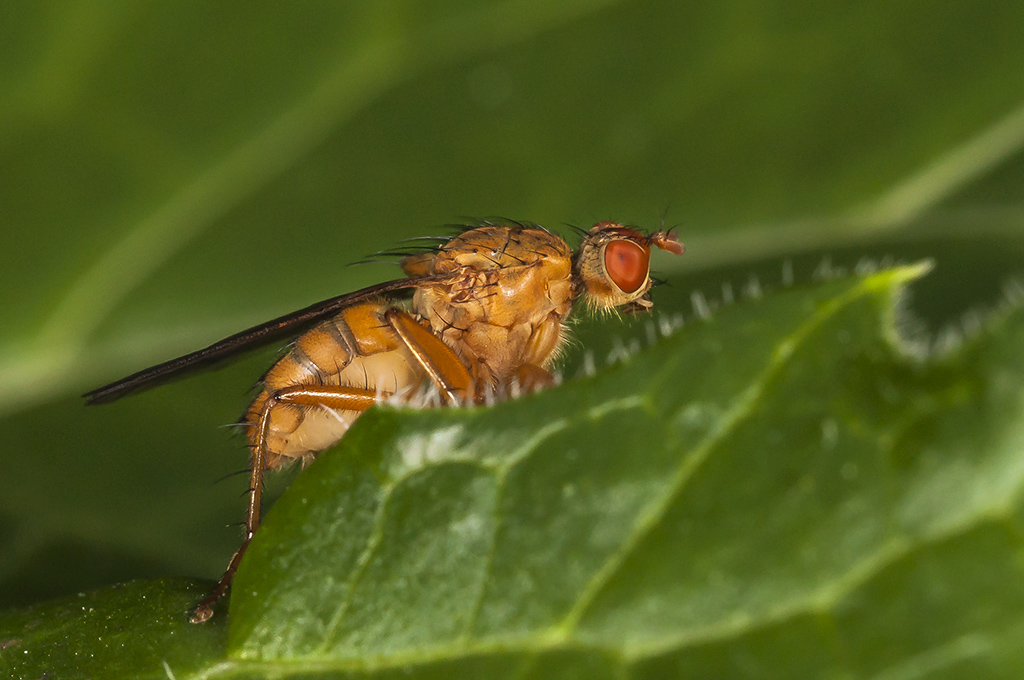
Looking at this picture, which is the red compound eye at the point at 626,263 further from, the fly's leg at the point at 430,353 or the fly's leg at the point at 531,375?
the fly's leg at the point at 430,353

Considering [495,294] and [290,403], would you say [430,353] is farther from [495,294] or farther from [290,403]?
[290,403]

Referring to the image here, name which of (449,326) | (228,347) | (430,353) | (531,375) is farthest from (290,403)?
(531,375)

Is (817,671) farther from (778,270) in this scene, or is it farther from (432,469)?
(778,270)

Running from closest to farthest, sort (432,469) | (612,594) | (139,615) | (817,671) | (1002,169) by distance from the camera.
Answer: (817,671) < (612,594) < (432,469) < (139,615) < (1002,169)

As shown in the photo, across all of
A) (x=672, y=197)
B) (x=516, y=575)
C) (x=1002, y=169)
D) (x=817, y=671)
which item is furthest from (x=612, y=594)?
(x=1002, y=169)

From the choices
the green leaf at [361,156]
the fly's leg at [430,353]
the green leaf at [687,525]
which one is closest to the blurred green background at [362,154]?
the green leaf at [361,156]

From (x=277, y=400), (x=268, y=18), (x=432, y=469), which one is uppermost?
(x=268, y=18)

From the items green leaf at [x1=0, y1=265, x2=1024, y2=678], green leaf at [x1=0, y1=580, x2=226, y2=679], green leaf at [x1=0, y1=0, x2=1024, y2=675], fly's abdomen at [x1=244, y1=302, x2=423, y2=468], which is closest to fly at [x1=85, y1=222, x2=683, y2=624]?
fly's abdomen at [x1=244, y1=302, x2=423, y2=468]
